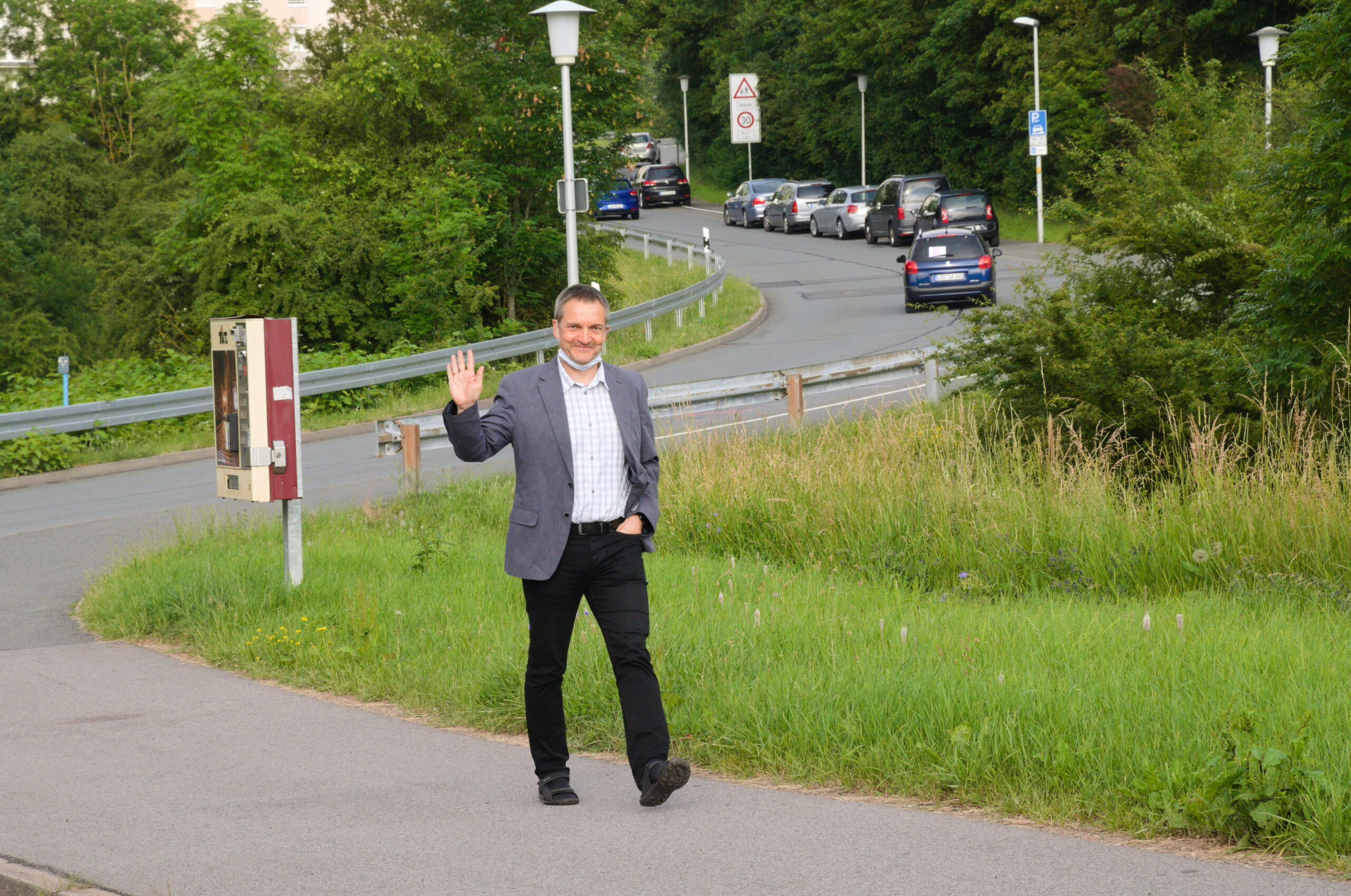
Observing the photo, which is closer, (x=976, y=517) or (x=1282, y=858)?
(x=1282, y=858)

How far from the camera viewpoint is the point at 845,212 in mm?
48969

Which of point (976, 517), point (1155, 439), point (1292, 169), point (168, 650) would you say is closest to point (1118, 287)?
point (1155, 439)

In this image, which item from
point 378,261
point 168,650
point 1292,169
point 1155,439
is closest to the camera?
point 168,650

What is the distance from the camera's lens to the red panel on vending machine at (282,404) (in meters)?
8.43

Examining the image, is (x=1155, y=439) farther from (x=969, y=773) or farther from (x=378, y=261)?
(x=378, y=261)

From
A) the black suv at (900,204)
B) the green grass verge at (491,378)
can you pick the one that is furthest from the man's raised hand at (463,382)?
the black suv at (900,204)

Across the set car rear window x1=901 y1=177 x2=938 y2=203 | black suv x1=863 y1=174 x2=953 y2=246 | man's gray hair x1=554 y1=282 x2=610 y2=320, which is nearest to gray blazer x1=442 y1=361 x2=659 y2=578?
man's gray hair x1=554 y1=282 x2=610 y2=320

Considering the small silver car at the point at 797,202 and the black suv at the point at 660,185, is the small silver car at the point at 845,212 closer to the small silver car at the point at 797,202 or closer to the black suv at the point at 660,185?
the small silver car at the point at 797,202

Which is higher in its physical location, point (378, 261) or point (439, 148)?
point (439, 148)

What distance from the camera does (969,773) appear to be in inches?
199

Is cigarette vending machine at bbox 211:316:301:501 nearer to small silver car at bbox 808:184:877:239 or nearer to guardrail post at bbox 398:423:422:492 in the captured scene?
guardrail post at bbox 398:423:422:492

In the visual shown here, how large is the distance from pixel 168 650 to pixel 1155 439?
25.7 ft

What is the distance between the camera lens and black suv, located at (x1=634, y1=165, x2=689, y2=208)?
227 feet

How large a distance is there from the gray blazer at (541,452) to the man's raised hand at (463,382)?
1.4 inches
